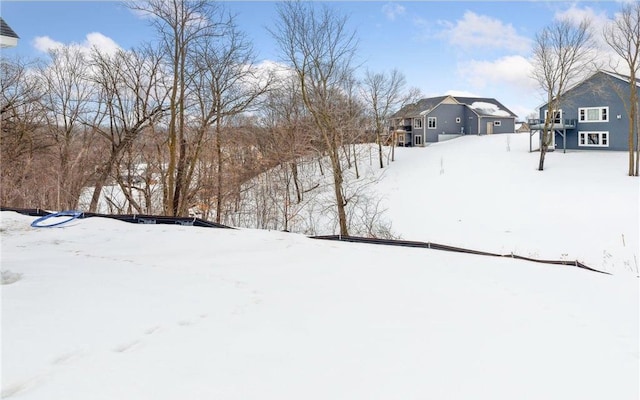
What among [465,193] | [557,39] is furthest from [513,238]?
[557,39]

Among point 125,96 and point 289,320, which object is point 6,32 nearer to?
point 289,320

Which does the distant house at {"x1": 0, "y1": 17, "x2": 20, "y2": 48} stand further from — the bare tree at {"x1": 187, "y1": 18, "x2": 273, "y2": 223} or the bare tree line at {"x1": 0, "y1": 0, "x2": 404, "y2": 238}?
the bare tree at {"x1": 187, "y1": 18, "x2": 273, "y2": 223}

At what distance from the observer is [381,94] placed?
102 feet

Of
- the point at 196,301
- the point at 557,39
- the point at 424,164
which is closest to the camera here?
the point at 196,301

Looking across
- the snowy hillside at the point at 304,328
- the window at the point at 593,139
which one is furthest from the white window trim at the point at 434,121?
the snowy hillside at the point at 304,328

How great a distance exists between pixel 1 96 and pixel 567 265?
17306 millimetres

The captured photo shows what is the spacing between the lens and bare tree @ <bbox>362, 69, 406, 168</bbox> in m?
30.5

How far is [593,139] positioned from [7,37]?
107 ft

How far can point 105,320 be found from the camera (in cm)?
266

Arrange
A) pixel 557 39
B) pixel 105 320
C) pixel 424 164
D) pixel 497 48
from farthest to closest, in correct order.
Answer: pixel 424 164, pixel 557 39, pixel 497 48, pixel 105 320

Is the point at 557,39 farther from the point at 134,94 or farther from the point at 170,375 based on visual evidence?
the point at 170,375

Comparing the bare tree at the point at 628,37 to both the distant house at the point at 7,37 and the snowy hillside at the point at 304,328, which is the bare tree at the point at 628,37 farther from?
the distant house at the point at 7,37

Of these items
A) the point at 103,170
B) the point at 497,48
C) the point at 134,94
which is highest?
the point at 497,48

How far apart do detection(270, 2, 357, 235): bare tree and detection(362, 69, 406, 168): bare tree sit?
1815 cm
